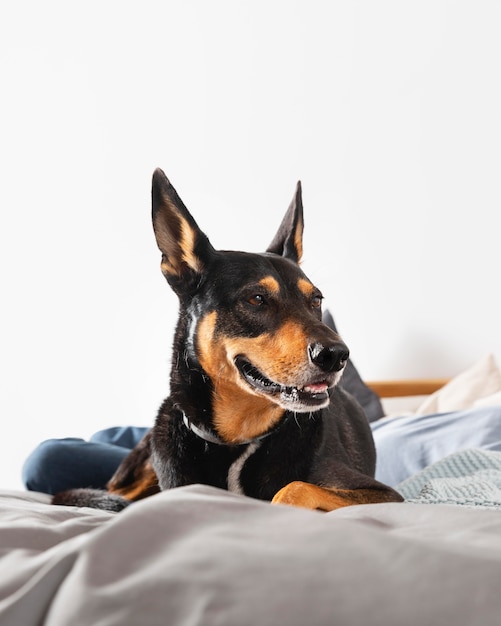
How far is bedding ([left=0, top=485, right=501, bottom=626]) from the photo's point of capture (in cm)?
65

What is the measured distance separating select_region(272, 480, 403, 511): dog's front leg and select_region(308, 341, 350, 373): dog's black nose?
0.88 ft

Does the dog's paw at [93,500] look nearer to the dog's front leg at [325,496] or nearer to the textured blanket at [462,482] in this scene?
the dog's front leg at [325,496]

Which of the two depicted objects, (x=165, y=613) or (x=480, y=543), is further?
(x=480, y=543)

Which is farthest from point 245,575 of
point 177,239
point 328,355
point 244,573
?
point 177,239

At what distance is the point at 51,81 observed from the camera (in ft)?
17.6

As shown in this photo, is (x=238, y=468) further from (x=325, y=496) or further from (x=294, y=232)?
(x=294, y=232)

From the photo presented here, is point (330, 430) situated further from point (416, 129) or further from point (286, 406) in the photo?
point (416, 129)

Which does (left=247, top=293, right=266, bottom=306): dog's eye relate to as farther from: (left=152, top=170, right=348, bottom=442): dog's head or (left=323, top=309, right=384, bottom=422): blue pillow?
(left=323, top=309, right=384, bottom=422): blue pillow

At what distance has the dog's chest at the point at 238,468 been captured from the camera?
1.86 meters

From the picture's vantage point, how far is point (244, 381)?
188 centimetres

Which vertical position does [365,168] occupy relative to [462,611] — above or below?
above

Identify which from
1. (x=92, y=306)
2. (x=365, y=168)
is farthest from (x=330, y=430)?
(x=92, y=306)

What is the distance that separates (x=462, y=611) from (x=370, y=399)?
2895mm

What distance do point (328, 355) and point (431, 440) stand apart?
912 mm
